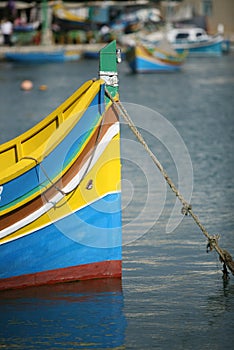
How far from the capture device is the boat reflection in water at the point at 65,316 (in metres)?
9.70

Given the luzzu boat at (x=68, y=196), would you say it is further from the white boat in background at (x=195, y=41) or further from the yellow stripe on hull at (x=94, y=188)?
the white boat in background at (x=195, y=41)

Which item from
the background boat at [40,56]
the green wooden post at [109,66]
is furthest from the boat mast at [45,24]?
the green wooden post at [109,66]

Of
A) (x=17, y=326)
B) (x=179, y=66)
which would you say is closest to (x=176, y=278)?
(x=17, y=326)

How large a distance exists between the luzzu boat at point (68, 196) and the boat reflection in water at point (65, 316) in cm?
17

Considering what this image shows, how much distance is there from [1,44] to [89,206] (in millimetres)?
59674

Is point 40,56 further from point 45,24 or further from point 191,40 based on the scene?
point 191,40

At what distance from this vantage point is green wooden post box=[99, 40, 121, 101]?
10727 millimetres

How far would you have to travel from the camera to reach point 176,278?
11.7m

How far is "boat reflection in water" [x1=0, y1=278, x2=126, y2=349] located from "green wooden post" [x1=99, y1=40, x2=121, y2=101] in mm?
2130

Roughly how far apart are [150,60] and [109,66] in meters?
42.7

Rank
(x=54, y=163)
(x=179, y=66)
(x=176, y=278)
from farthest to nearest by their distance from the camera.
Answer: (x=179, y=66), (x=176, y=278), (x=54, y=163)

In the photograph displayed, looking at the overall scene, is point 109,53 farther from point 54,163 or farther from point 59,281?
point 59,281

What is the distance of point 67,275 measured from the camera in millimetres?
10969

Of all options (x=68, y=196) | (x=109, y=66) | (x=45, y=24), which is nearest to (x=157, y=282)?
(x=68, y=196)
